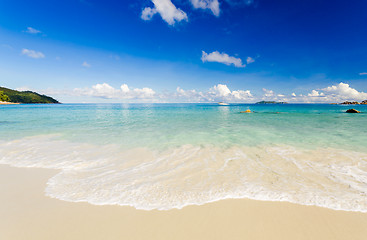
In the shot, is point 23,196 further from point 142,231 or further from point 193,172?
point 193,172

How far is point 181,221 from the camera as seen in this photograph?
389 centimetres

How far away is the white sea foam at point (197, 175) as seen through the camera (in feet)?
15.9

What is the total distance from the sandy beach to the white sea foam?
328 millimetres

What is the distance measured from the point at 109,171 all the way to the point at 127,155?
2144mm

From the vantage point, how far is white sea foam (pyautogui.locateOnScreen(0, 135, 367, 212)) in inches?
190

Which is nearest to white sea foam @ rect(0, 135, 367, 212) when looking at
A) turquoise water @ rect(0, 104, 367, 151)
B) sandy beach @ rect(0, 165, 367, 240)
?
sandy beach @ rect(0, 165, 367, 240)

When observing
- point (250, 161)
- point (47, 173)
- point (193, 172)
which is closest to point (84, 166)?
point (47, 173)

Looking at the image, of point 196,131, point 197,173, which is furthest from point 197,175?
point 196,131

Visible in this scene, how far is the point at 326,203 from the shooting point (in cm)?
452

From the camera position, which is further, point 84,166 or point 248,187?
point 84,166

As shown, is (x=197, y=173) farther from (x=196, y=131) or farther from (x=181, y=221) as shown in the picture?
(x=196, y=131)

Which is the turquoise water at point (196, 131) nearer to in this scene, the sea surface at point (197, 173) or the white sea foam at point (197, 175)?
the sea surface at point (197, 173)

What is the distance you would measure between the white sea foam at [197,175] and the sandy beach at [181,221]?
328mm

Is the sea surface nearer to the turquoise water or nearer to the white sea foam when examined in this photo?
the white sea foam
